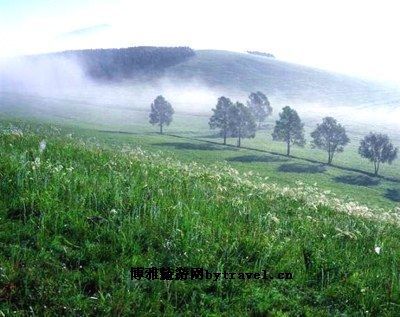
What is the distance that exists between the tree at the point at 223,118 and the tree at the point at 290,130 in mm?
14831

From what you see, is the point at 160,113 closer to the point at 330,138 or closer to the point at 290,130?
the point at 290,130

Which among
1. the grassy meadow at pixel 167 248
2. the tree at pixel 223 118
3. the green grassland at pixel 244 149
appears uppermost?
the tree at pixel 223 118

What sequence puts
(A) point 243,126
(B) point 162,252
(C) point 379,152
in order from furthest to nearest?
1. (A) point 243,126
2. (C) point 379,152
3. (B) point 162,252

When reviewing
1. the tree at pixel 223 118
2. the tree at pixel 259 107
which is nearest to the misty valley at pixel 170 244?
the tree at pixel 223 118

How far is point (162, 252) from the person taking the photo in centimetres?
595

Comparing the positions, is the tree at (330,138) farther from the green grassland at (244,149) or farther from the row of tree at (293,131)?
the green grassland at (244,149)

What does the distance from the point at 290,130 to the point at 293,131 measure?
32.7 inches

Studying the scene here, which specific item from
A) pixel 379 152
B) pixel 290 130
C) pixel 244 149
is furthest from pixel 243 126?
pixel 379 152

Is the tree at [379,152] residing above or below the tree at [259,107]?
below

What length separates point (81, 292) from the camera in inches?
192

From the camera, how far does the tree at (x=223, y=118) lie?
428 ft

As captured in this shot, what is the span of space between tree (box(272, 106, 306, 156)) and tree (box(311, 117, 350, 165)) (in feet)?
15.4

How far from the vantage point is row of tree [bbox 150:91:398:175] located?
345 ft

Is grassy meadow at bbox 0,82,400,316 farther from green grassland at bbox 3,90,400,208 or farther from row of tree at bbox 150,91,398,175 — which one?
row of tree at bbox 150,91,398,175
